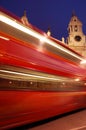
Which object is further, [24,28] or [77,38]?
[77,38]

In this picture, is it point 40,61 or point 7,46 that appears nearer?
point 7,46

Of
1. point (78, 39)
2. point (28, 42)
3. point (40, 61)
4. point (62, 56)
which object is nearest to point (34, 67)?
point (40, 61)

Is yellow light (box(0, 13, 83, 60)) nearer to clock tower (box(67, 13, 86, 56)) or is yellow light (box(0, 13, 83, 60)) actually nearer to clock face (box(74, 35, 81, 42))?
clock tower (box(67, 13, 86, 56))

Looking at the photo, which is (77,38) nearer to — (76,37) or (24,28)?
(76,37)

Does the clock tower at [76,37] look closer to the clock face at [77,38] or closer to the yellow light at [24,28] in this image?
the clock face at [77,38]

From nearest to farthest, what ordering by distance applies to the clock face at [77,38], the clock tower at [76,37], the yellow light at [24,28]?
the yellow light at [24,28] → the clock tower at [76,37] → the clock face at [77,38]

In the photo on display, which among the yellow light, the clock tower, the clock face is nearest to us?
the yellow light

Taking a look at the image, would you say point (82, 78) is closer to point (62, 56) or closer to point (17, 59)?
point (62, 56)

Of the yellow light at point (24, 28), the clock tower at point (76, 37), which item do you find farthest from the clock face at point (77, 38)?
the yellow light at point (24, 28)

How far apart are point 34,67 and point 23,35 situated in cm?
55

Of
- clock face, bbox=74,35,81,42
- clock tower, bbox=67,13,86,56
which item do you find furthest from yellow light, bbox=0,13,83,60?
clock face, bbox=74,35,81,42

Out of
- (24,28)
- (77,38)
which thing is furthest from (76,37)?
(24,28)

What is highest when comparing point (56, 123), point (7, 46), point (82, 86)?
point (7, 46)

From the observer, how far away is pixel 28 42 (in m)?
3.14
